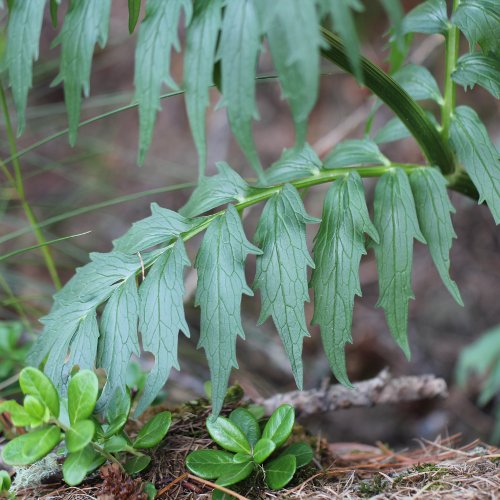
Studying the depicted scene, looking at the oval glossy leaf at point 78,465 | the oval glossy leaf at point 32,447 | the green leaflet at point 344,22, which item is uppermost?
the green leaflet at point 344,22

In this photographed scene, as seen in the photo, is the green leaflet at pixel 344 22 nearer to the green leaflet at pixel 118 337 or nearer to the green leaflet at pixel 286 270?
the green leaflet at pixel 286 270

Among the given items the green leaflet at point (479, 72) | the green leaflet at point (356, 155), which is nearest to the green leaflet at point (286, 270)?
the green leaflet at point (356, 155)

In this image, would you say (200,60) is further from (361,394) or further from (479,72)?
(361,394)

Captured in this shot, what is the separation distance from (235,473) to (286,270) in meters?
0.38

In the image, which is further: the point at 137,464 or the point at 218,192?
the point at 218,192

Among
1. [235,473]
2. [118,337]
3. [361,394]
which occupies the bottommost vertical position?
[361,394]

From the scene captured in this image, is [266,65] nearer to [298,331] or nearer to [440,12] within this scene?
[440,12]

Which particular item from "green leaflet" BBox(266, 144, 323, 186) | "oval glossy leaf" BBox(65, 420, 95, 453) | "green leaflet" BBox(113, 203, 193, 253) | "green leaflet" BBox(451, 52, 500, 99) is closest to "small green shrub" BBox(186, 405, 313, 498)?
"oval glossy leaf" BBox(65, 420, 95, 453)

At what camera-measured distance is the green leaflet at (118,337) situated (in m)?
1.12

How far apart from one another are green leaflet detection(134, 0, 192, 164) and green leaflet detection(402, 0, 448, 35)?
0.59 meters

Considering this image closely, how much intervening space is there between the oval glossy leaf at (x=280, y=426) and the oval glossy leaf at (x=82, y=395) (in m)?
0.34

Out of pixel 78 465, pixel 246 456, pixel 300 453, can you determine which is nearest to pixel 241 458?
pixel 246 456

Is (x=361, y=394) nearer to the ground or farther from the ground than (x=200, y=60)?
nearer to the ground

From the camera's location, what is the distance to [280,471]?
1.12 m
